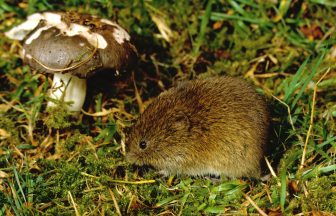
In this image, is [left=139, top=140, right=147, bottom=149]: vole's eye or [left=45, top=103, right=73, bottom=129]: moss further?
A: [left=45, top=103, right=73, bottom=129]: moss

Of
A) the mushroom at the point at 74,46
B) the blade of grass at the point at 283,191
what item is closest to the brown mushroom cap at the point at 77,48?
the mushroom at the point at 74,46

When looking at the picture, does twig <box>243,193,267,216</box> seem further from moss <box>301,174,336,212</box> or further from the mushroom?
the mushroom

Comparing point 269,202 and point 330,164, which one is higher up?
point 330,164

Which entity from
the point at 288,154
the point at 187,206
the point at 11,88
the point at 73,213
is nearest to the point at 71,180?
the point at 73,213

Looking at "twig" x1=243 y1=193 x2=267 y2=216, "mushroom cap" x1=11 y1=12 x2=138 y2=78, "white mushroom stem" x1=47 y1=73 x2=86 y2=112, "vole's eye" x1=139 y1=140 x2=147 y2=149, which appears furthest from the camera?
"white mushroom stem" x1=47 y1=73 x2=86 y2=112

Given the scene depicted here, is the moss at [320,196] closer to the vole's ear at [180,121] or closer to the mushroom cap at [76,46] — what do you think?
the vole's ear at [180,121]

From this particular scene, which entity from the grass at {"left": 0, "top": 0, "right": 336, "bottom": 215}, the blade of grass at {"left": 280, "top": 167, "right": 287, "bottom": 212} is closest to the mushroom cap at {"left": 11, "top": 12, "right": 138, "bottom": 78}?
the grass at {"left": 0, "top": 0, "right": 336, "bottom": 215}

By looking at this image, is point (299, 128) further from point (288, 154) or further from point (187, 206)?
point (187, 206)
